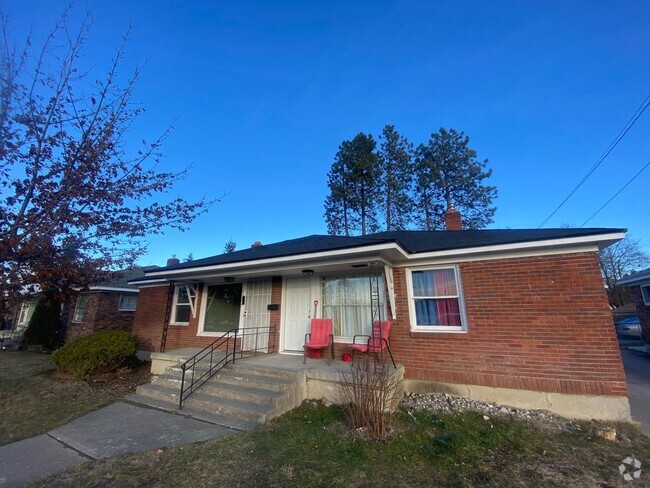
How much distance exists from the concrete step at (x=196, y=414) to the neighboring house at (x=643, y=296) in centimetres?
1660

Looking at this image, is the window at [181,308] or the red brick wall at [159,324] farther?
the window at [181,308]

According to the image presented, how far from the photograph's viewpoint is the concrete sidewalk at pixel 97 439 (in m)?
3.50

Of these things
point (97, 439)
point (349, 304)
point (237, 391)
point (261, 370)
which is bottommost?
point (97, 439)

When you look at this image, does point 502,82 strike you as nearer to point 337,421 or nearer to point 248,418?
point 337,421

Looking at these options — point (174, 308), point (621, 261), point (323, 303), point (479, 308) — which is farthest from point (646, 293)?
point (621, 261)

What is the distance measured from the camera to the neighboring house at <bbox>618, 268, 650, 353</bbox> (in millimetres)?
12438

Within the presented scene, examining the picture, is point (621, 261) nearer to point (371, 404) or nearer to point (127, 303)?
point (371, 404)

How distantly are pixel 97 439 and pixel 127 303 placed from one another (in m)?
14.2

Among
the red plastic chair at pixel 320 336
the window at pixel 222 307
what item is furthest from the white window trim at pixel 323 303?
the window at pixel 222 307

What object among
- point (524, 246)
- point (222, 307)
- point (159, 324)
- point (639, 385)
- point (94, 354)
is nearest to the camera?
point (524, 246)

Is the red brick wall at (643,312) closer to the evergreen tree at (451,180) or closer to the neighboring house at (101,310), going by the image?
the evergreen tree at (451,180)

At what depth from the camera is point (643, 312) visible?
1287 cm

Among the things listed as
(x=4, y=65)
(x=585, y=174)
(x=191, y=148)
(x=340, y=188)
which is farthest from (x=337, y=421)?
(x=340, y=188)

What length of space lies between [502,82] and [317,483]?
1275cm
